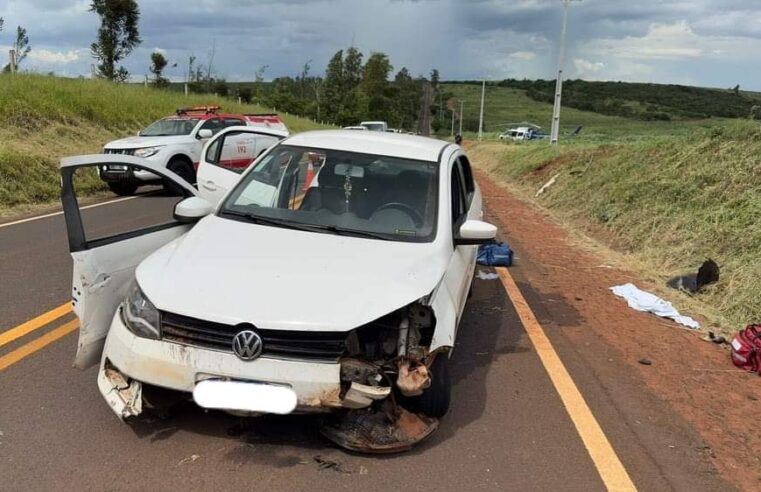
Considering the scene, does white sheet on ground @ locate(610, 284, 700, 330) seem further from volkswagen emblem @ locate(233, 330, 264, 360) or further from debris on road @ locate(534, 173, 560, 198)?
debris on road @ locate(534, 173, 560, 198)

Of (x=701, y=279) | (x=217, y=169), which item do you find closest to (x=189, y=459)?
(x=217, y=169)

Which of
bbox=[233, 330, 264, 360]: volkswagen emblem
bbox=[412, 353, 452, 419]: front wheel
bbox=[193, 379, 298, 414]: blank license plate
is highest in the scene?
bbox=[233, 330, 264, 360]: volkswagen emblem

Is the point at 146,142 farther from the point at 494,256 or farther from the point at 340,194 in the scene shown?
the point at 340,194

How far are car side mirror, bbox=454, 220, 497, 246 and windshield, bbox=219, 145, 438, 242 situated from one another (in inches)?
8.5

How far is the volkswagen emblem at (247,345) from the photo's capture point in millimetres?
3131

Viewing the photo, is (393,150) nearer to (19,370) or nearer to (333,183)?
(333,183)

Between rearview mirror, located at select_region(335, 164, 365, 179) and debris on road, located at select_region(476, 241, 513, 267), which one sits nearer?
rearview mirror, located at select_region(335, 164, 365, 179)

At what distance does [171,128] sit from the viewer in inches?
639

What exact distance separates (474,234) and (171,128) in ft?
44.3

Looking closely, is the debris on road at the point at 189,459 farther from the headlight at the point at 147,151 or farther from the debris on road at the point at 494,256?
the headlight at the point at 147,151

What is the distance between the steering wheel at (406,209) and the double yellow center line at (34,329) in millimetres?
2647

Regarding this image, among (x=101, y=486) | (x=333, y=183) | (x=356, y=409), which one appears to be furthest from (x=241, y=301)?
(x=333, y=183)

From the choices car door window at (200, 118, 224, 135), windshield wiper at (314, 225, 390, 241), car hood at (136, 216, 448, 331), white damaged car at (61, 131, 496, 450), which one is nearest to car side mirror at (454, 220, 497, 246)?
white damaged car at (61, 131, 496, 450)

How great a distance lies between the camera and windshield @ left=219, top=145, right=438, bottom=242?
14.3 feet
